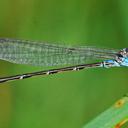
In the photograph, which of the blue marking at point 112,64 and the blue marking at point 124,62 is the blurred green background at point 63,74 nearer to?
the blue marking at point 112,64

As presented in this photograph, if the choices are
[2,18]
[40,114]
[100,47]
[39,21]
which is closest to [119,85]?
[100,47]

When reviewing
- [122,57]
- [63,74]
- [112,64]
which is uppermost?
[122,57]

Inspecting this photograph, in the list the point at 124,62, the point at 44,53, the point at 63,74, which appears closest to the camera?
the point at 63,74

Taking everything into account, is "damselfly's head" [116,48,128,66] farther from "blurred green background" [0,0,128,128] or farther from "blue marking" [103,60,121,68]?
"blurred green background" [0,0,128,128]

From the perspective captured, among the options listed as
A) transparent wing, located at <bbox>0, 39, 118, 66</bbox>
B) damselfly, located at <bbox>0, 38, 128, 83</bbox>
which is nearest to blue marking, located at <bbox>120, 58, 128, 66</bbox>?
damselfly, located at <bbox>0, 38, 128, 83</bbox>

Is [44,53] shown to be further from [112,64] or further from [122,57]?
[122,57]

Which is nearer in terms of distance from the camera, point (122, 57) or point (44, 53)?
point (44, 53)

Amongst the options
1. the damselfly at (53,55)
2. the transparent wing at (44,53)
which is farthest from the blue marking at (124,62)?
the transparent wing at (44,53)

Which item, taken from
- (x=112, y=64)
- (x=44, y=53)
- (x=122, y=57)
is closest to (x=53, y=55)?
(x=44, y=53)
